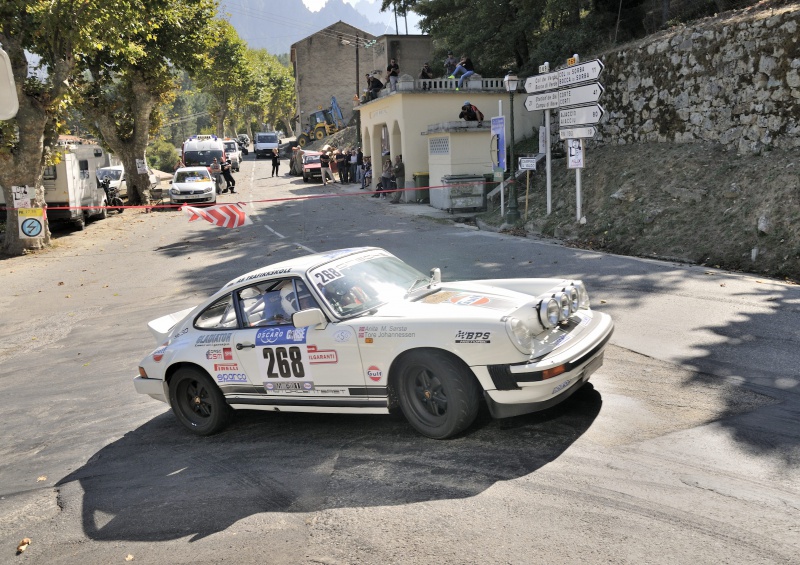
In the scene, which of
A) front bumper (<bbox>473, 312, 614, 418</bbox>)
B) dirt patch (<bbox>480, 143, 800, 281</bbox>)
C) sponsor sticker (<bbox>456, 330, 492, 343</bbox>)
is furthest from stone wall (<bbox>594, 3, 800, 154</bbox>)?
sponsor sticker (<bbox>456, 330, 492, 343</bbox>)

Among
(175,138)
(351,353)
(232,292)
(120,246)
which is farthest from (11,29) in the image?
(175,138)

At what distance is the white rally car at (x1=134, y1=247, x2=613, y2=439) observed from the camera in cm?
536

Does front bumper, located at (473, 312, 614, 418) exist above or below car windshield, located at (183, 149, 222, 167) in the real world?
below

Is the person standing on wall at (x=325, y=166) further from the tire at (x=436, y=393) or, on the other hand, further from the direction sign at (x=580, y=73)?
the tire at (x=436, y=393)

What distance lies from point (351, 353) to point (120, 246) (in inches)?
697

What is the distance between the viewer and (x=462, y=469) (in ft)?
17.0

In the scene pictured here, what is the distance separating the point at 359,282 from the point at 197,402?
6.58 feet

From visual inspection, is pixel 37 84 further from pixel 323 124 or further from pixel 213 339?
pixel 323 124

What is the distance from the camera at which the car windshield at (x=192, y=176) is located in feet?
100

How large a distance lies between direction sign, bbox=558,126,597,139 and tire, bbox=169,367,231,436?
39.9 feet

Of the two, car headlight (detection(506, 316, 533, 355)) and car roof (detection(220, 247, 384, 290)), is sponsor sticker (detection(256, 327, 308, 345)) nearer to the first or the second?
car roof (detection(220, 247, 384, 290))

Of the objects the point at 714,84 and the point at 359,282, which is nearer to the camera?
the point at 359,282

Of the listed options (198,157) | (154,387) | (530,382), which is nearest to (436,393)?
(530,382)

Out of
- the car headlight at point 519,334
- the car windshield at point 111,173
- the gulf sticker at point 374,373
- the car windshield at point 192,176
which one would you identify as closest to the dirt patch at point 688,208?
the car headlight at point 519,334
